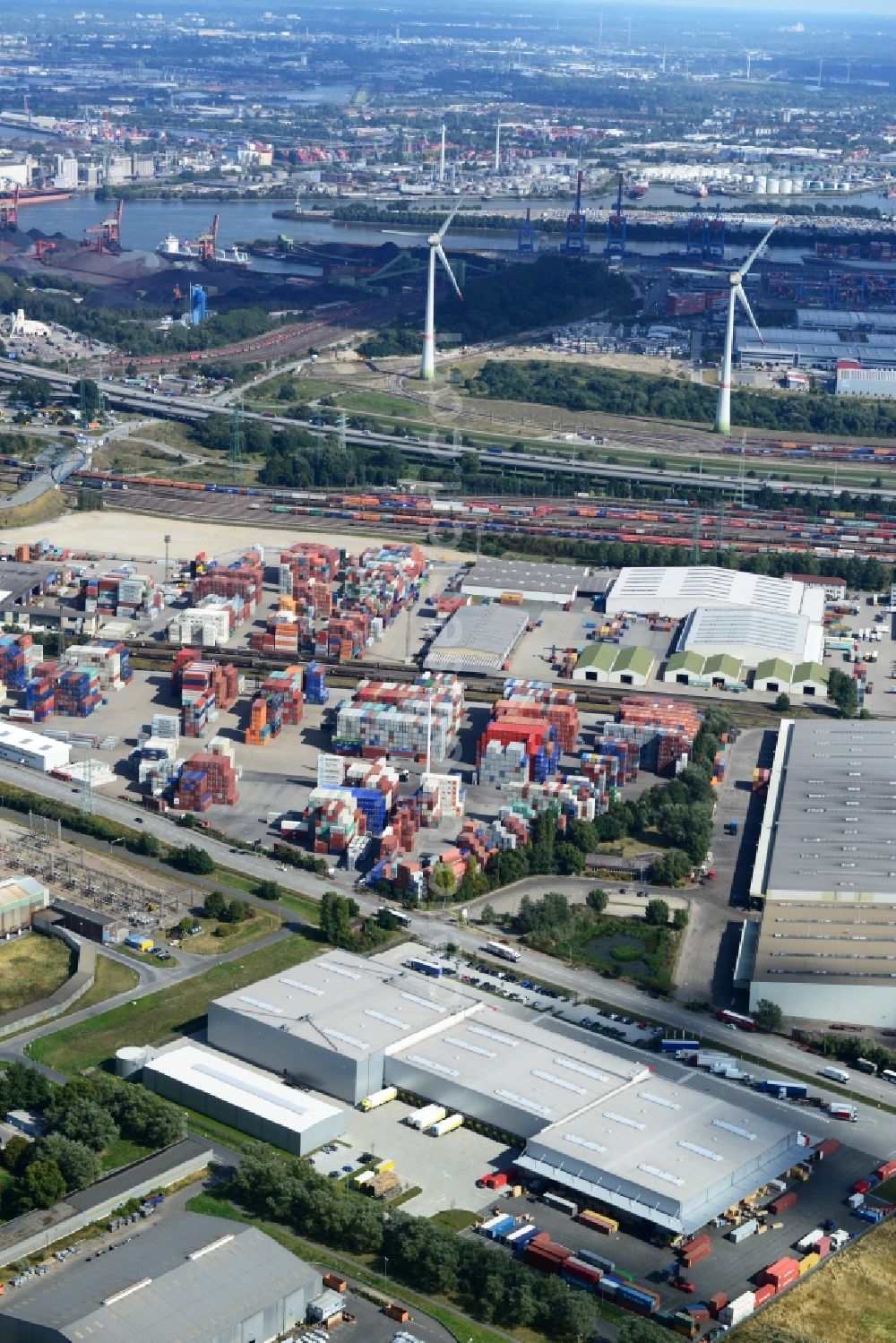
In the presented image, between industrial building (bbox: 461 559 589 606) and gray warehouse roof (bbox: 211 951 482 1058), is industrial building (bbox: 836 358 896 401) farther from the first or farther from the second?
gray warehouse roof (bbox: 211 951 482 1058)

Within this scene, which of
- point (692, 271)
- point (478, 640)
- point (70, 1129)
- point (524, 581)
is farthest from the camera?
point (692, 271)

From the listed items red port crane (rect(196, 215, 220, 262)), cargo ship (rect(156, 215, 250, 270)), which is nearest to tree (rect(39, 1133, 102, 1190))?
cargo ship (rect(156, 215, 250, 270))

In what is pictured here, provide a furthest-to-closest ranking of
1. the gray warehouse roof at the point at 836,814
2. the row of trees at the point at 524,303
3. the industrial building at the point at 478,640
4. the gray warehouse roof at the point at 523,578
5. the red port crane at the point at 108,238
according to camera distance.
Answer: the red port crane at the point at 108,238
the row of trees at the point at 524,303
the gray warehouse roof at the point at 523,578
the industrial building at the point at 478,640
the gray warehouse roof at the point at 836,814

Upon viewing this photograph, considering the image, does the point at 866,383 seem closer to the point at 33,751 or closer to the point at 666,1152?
the point at 33,751

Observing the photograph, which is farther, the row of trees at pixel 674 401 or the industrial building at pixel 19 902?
the row of trees at pixel 674 401

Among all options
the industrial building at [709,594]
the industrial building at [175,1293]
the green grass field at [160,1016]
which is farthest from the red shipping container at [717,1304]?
the industrial building at [709,594]

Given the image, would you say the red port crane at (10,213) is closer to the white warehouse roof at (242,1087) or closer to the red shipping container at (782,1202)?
the white warehouse roof at (242,1087)

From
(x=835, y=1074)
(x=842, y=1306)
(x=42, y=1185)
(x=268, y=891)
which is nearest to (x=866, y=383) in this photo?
(x=268, y=891)
